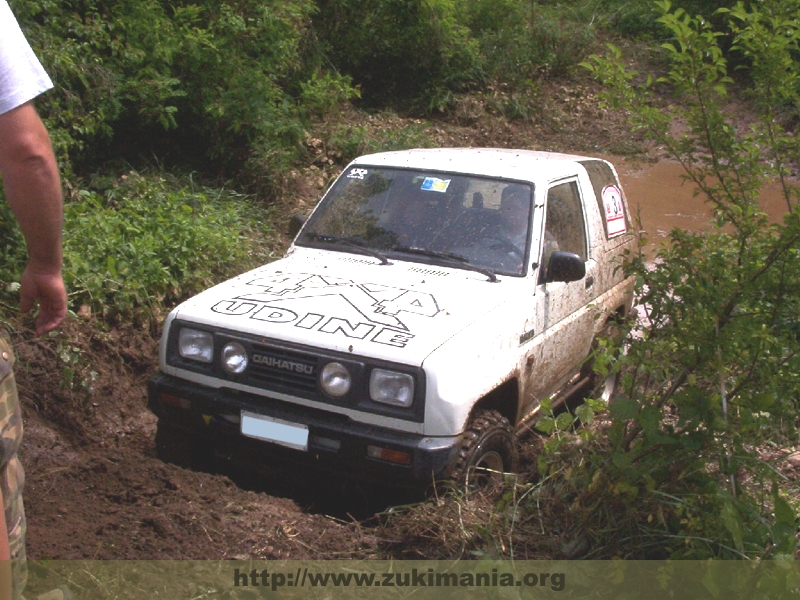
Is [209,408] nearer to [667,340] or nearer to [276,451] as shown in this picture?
[276,451]

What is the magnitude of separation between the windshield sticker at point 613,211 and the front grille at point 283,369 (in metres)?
2.61

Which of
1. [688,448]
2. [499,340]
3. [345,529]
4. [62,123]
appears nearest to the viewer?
[688,448]

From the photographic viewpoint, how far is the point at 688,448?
3.06m

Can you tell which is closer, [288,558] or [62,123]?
[288,558]

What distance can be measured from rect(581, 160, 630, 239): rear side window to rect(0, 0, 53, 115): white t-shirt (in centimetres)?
394

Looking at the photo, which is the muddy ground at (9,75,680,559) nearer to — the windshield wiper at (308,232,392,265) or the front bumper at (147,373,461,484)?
the front bumper at (147,373,461,484)

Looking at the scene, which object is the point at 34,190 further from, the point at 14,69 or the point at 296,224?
the point at 296,224

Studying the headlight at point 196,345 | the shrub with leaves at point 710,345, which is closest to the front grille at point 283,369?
the headlight at point 196,345

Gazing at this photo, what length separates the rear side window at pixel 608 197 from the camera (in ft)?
17.7

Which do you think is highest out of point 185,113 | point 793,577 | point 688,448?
point 185,113

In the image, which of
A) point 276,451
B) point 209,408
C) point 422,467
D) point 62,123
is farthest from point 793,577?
point 62,123

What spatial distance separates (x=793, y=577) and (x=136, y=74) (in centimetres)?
683

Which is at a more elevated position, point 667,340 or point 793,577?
point 667,340

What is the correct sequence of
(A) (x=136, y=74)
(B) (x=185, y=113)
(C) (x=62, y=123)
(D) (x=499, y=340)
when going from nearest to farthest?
(D) (x=499, y=340) → (C) (x=62, y=123) → (A) (x=136, y=74) → (B) (x=185, y=113)
